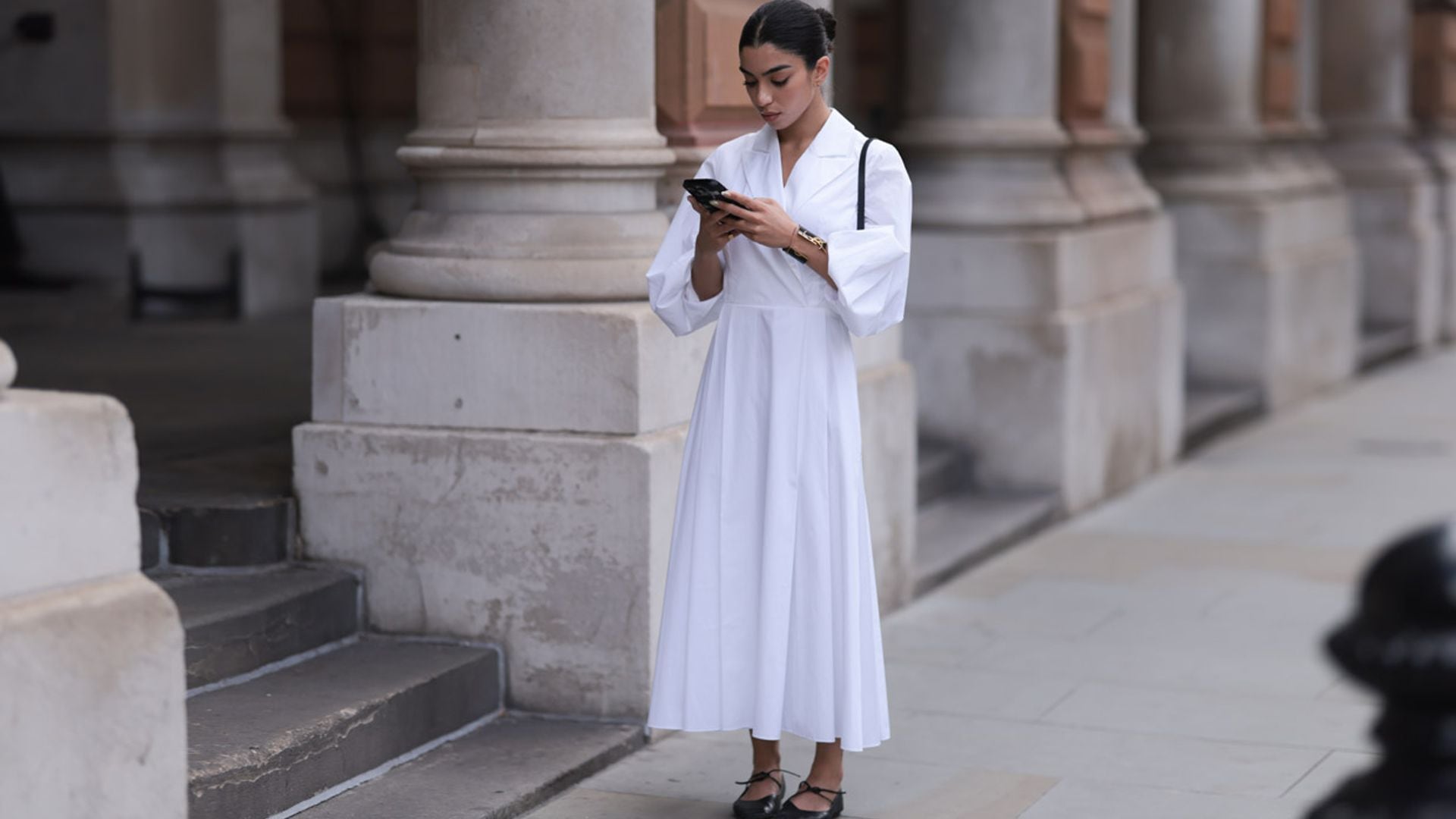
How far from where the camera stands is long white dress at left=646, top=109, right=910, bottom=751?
14.6 feet

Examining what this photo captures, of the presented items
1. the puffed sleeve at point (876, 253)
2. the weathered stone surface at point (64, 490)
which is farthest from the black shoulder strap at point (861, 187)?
the weathered stone surface at point (64, 490)

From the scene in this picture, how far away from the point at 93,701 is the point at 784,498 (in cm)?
150

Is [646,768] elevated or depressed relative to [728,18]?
depressed

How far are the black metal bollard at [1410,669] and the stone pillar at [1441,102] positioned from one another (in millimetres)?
14824

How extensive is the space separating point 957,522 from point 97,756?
4922 millimetres

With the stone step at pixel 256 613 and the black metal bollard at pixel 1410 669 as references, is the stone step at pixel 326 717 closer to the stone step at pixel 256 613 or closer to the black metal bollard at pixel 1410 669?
the stone step at pixel 256 613

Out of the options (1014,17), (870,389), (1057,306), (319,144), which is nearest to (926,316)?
(1057,306)

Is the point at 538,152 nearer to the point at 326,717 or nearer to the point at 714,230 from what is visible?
the point at 714,230

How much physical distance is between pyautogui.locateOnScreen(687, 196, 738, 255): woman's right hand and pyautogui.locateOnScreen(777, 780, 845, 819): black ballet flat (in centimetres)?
118

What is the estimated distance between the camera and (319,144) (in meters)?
12.6

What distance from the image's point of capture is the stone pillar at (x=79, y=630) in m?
3.40

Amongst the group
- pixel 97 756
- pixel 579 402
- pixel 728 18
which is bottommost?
pixel 97 756

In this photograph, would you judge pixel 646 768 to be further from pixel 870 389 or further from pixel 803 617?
pixel 870 389

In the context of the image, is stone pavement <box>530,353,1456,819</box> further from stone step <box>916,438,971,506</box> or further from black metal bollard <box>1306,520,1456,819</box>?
black metal bollard <box>1306,520,1456,819</box>
